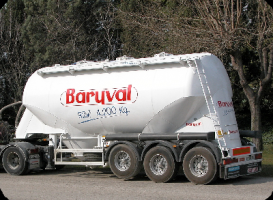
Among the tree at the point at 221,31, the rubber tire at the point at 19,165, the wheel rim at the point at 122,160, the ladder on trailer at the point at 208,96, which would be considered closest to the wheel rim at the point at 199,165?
the ladder on trailer at the point at 208,96

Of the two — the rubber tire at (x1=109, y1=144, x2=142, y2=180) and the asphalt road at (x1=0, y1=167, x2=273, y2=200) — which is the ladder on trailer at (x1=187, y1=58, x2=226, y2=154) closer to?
the asphalt road at (x1=0, y1=167, x2=273, y2=200)

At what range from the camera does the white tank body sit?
11.2 m

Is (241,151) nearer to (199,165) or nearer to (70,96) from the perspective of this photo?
(199,165)

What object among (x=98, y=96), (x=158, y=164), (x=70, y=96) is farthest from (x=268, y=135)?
(x=70, y=96)

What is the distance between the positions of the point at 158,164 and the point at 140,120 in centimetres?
142

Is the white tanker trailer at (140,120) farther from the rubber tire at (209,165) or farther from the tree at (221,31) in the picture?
the tree at (221,31)

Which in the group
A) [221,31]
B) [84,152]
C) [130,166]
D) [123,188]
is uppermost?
[221,31]

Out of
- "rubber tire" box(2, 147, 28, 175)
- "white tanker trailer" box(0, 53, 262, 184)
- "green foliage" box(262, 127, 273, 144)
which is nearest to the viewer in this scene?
"white tanker trailer" box(0, 53, 262, 184)

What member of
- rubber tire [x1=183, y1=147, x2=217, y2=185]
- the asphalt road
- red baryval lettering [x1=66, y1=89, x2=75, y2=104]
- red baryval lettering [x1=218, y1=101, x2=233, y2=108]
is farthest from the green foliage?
red baryval lettering [x1=66, y1=89, x2=75, y2=104]

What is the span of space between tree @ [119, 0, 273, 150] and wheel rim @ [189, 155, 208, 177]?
7308 mm

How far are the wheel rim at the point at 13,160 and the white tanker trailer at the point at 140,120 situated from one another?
3 cm

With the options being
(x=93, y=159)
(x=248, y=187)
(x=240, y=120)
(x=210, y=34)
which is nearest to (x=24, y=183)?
(x=93, y=159)

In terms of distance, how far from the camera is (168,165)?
1108 cm

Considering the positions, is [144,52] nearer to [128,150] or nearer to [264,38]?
[264,38]
